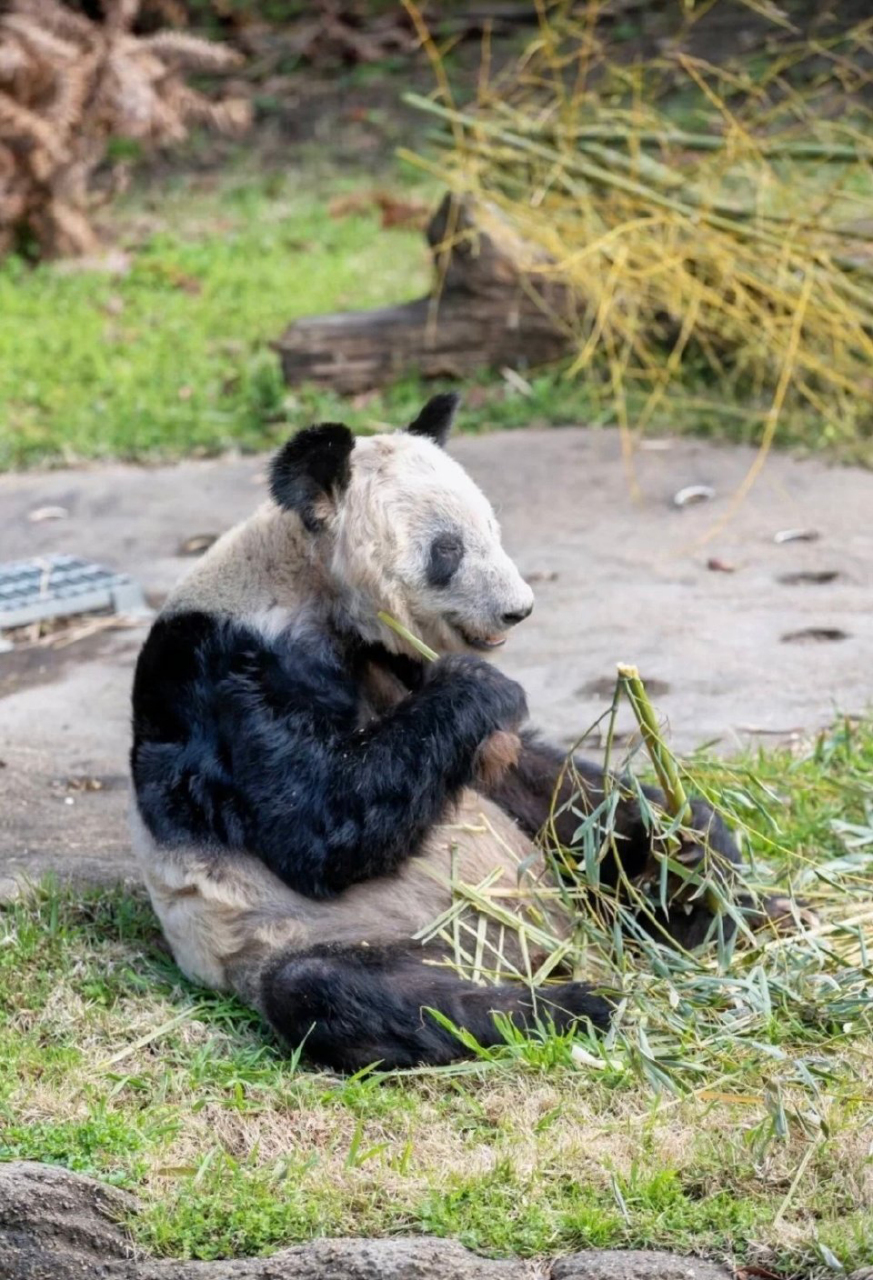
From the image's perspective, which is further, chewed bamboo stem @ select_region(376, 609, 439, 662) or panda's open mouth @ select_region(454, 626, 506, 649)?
panda's open mouth @ select_region(454, 626, 506, 649)

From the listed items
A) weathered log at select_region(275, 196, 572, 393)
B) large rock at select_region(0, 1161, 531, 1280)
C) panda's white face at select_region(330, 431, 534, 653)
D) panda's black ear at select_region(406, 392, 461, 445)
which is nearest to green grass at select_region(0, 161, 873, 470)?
weathered log at select_region(275, 196, 572, 393)

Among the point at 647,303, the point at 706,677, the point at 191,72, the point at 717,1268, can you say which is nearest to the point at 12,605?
the point at 706,677

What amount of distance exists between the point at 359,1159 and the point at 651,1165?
60 centimetres

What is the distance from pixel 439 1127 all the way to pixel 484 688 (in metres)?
1.06

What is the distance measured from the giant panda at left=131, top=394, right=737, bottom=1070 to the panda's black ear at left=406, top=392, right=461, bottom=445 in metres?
0.13

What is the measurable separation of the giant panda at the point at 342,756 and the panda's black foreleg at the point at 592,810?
0.06 feet

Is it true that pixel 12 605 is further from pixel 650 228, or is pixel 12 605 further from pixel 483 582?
pixel 650 228

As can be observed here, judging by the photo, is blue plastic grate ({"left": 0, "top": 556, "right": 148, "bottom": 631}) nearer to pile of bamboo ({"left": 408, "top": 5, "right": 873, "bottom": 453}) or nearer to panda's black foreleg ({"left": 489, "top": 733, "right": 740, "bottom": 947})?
pile of bamboo ({"left": 408, "top": 5, "right": 873, "bottom": 453})

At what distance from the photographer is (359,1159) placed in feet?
11.8

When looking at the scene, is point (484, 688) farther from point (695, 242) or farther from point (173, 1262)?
point (695, 242)

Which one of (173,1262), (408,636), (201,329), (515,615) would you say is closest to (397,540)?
(408,636)

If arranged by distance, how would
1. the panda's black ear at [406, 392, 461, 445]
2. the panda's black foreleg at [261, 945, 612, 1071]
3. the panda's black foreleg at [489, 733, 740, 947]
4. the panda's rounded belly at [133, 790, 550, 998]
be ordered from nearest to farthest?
the panda's black foreleg at [261, 945, 612, 1071]
the panda's rounded belly at [133, 790, 550, 998]
the panda's black foreleg at [489, 733, 740, 947]
the panda's black ear at [406, 392, 461, 445]

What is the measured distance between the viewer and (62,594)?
292 inches

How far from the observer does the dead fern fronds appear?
480 inches
